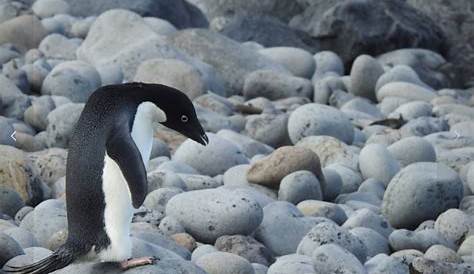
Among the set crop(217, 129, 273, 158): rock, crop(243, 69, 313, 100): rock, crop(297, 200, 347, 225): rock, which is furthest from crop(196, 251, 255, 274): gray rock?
crop(243, 69, 313, 100): rock

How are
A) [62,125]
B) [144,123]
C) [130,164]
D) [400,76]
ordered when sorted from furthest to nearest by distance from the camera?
[400,76], [62,125], [144,123], [130,164]

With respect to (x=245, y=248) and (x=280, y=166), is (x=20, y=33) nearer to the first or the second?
(x=280, y=166)

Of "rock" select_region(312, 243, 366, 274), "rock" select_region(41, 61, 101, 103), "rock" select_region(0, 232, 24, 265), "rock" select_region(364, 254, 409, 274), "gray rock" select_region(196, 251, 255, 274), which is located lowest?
"rock" select_region(41, 61, 101, 103)

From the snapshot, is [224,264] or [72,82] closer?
[224,264]

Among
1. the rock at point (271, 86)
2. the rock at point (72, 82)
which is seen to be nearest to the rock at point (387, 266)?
the rock at point (72, 82)

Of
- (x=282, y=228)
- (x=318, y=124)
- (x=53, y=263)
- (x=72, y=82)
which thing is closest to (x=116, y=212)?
(x=53, y=263)

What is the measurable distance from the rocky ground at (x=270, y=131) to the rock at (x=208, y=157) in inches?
0.4

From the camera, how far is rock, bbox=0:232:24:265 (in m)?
5.65

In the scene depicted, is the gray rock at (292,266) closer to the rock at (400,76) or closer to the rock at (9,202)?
the rock at (9,202)

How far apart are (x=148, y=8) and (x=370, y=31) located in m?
2.67

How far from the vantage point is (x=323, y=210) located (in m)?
7.40

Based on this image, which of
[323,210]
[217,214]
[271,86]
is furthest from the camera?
[271,86]

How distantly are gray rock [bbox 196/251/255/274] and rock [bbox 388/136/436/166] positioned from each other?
10.1ft

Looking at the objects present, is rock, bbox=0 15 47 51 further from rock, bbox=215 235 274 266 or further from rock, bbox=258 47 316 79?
rock, bbox=215 235 274 266
